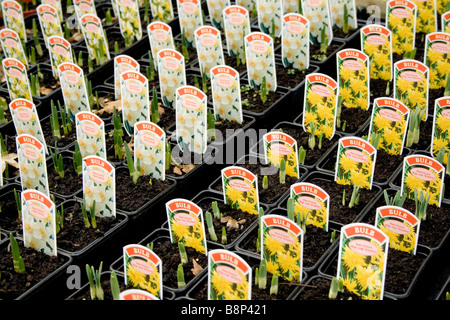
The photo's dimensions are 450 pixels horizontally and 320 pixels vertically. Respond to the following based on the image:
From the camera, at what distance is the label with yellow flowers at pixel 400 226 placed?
8.11ft

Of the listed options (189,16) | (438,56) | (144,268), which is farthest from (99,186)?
(438,56)

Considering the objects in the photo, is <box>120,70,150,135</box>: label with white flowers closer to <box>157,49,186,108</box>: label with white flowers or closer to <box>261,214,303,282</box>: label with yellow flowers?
<box>157,49,186,108</box>: label with white flowers

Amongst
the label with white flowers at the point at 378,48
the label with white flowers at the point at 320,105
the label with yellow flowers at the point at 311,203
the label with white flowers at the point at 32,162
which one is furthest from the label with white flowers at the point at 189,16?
the label with yellow flowers at the point at 311,203

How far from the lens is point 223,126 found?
3.47 m

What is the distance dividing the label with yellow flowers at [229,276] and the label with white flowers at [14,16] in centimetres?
264

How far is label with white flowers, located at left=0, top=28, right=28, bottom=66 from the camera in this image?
12.8 ft

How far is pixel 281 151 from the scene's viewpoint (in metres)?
3.00

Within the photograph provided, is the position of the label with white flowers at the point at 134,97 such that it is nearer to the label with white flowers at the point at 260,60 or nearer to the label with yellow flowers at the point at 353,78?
the label with white flowers at the point at 260,60

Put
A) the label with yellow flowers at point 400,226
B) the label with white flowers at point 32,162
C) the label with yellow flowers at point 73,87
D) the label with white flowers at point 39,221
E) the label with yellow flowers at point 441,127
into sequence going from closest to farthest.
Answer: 1. the label with yellow flowers at point 400,226
2. the label with white flowers at point 39,221
3. the label with white flowers at point 32,162
4. the label with yellow flowers at point 441,127
5. the label with yellow flowers at point 73,87

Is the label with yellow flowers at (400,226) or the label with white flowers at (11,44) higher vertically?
the label with white flowers at (11,44)

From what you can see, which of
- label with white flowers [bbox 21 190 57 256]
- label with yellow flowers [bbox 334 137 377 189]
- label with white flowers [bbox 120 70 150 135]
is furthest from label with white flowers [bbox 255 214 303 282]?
label with white flowers [bbox 120 70 150 135]

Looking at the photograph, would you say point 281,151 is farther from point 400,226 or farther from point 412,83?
point 412,83

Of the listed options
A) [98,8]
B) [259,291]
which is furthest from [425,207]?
[98,8]

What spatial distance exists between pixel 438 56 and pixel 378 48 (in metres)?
0.32
